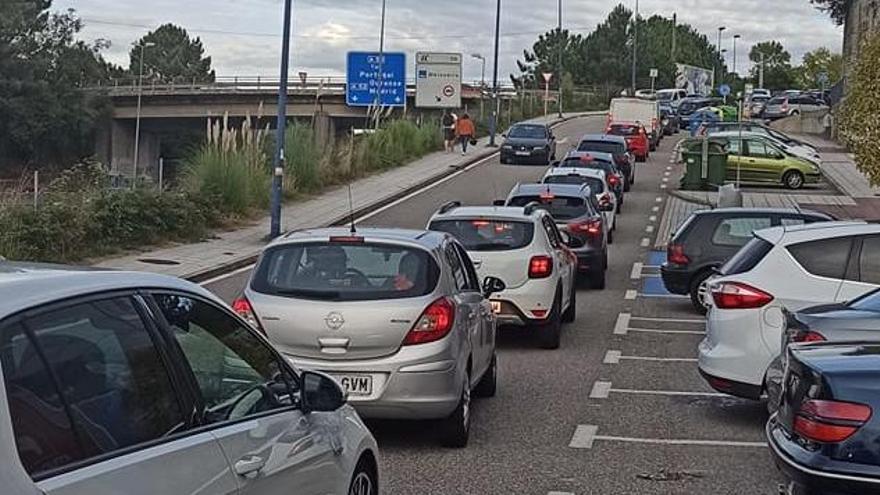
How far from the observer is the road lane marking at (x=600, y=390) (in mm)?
12164

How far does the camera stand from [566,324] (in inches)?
683

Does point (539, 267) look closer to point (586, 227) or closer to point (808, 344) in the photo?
point (586, 227)

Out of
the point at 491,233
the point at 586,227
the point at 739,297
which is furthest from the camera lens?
the point at 586,227

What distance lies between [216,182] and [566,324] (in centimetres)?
1492

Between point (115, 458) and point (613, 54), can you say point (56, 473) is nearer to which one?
point (115, 458)

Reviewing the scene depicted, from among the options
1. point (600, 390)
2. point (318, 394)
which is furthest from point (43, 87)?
point (318, 394)

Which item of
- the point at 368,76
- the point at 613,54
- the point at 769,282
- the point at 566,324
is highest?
the point at 613,54

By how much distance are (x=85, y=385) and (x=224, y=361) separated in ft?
3.56

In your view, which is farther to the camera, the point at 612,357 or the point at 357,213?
the point at 357,213

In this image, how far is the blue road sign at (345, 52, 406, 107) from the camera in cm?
5212

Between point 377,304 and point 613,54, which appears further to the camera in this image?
point 613,54

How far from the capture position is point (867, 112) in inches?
935

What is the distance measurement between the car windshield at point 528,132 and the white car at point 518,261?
3416 centimetres

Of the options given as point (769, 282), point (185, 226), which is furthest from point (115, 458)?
point (185, 226)
